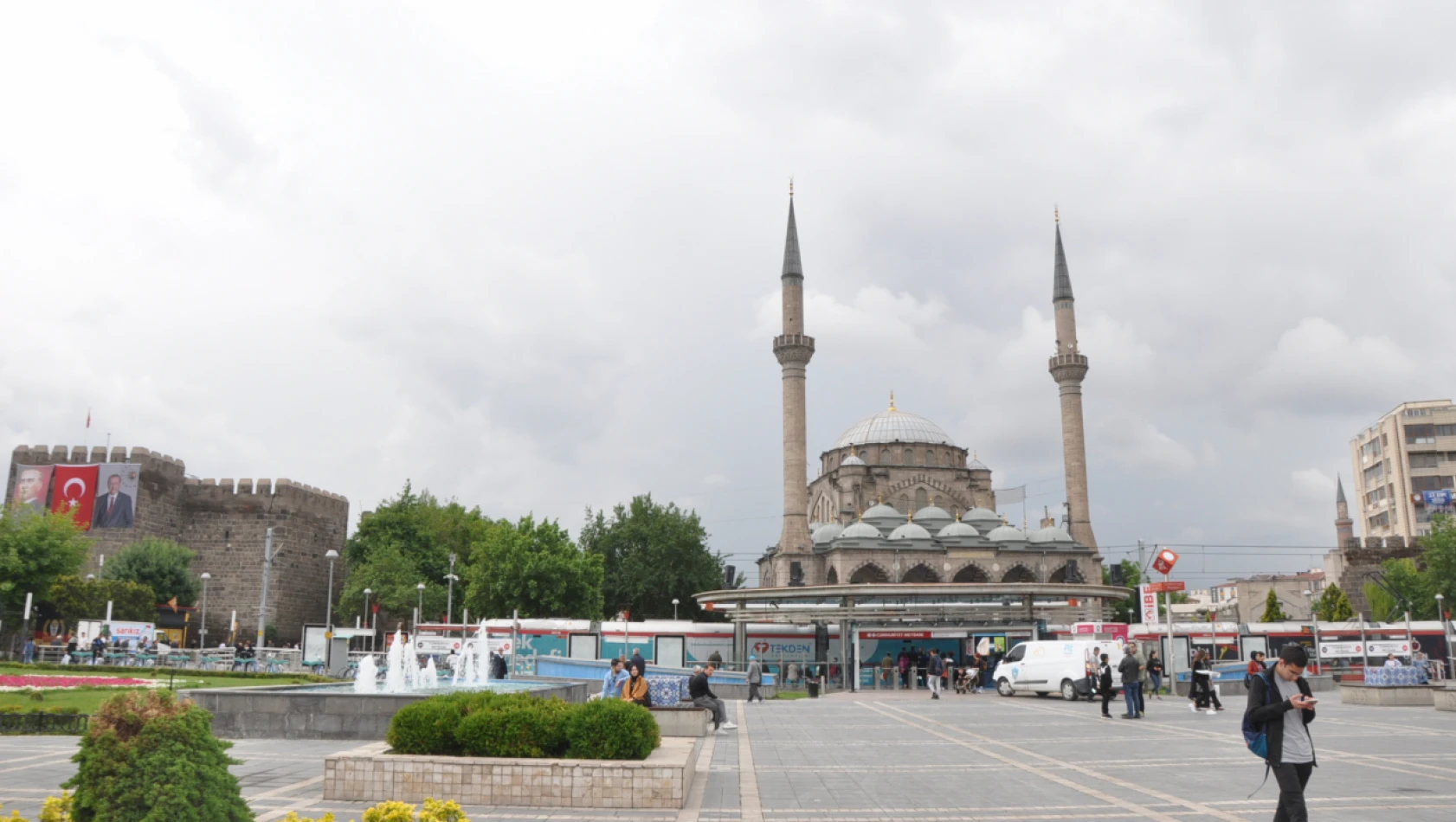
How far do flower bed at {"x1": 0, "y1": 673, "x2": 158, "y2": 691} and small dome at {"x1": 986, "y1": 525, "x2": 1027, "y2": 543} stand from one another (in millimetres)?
42246

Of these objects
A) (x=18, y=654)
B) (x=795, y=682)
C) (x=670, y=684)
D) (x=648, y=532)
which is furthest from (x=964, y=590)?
(x=18, y=654)

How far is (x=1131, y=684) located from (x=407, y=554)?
1642 inches

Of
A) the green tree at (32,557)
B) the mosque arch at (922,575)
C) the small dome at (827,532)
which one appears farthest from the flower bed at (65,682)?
the small dome at (827,532)

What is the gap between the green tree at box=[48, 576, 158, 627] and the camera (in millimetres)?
37625

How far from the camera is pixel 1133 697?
1867cm

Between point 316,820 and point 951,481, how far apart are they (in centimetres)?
6104

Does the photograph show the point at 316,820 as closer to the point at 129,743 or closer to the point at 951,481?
the point at 129,743

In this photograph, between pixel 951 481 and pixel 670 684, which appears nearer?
pixel 670 684

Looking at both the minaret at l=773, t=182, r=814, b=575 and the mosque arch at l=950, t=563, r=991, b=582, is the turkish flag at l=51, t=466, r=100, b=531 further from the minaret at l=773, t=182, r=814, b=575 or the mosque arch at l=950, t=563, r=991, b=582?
the mosque arch at l=950, t=563, r=991, b=582

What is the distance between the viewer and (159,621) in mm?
42375

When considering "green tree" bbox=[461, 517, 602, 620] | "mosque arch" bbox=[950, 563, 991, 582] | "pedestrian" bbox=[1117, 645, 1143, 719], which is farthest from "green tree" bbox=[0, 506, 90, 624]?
"mosque arch" bbox=[950, 563, 991, 582]

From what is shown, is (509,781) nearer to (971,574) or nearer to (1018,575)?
(971,574)

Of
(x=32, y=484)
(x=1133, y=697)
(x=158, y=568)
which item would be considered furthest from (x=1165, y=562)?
(x=32, y=484)

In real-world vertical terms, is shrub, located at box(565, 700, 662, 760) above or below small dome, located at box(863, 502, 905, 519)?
below
